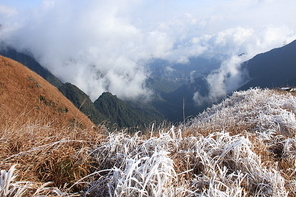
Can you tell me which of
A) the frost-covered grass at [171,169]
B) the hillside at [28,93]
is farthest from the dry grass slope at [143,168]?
the hillside at [28,93]

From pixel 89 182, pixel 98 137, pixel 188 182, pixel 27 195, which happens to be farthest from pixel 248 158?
pixel 27 195

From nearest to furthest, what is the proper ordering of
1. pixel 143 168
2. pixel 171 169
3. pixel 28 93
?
pixel 143 168 → pixel 171 169 → pixel 28 93

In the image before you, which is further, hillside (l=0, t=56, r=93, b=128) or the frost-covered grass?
hillside (l=0, t=56, r=93, b=128)

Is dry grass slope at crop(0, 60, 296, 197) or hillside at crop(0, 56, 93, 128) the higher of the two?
hillside at crop(0, 56, 93, 128)

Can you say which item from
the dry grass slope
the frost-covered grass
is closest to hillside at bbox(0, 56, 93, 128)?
the dry grass slope

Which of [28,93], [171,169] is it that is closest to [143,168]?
[171,169]

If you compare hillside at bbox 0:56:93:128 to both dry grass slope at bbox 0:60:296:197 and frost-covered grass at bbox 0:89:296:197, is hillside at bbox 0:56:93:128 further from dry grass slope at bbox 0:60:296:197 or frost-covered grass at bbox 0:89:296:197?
frost-covered grass at bbox 0:89:296:197

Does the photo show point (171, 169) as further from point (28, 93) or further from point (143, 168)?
point (28, 93)

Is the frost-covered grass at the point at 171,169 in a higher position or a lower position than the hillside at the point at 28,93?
lower

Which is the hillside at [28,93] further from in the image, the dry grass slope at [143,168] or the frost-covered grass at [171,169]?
the frost-covered grass at [171,169]

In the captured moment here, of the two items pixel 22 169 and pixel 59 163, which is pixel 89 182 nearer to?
pixel 59 163

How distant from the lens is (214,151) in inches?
161

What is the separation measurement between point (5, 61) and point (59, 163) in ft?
126

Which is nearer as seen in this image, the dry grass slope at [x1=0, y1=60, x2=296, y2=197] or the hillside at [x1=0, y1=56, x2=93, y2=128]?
the dry grass slope at [x1=0, y1=60, x2=296, y2=197]
